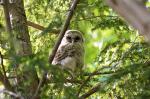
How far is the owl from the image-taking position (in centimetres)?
342

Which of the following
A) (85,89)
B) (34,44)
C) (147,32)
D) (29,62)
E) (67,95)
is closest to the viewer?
(147,32)

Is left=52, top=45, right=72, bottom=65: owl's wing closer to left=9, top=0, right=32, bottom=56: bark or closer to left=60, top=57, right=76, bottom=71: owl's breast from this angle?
left=60, top=57, right=76, bottom=71: owl's breast

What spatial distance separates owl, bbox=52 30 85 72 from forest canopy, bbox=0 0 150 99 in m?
0.11

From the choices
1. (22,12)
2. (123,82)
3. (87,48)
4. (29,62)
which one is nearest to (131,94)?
(123,82)

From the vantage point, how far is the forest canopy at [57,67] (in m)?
1.66

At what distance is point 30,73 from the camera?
1.95m

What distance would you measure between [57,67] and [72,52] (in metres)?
1.87

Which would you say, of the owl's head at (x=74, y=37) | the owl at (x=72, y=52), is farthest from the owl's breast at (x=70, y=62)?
the owl's head at (x=74, y=37)

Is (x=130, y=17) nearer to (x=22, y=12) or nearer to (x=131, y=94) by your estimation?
(x=131, y=94)

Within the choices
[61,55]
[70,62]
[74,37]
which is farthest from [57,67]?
[74,37]

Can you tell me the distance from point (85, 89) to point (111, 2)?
5.55 feet

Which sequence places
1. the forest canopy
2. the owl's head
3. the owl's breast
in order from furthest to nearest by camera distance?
the owl's head < the owl's breast < the forest canopy

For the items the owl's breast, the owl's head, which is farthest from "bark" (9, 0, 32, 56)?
the owl's head

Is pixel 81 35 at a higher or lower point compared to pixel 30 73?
lower
